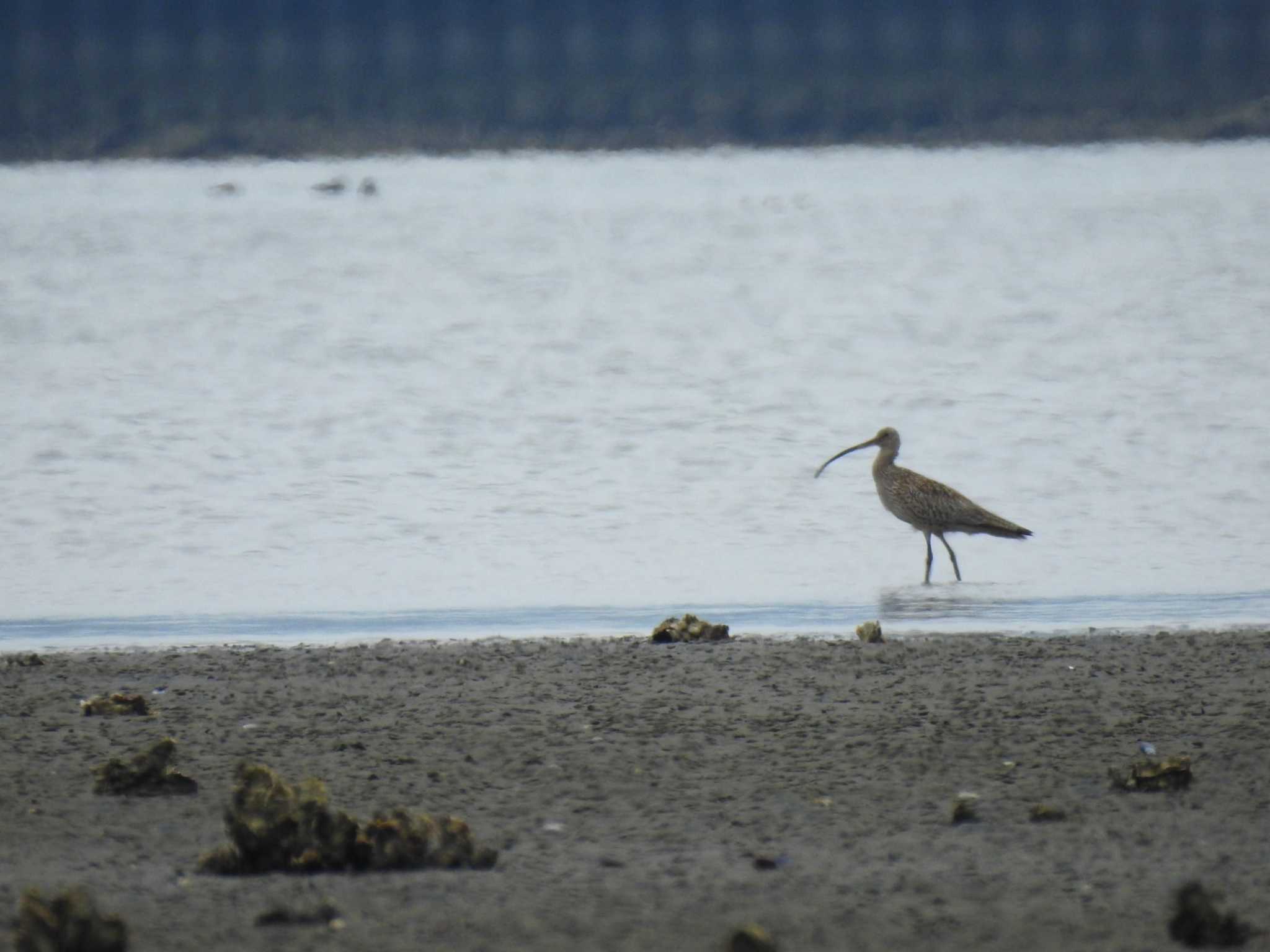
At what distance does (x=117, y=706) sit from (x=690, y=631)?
2250 millimetres

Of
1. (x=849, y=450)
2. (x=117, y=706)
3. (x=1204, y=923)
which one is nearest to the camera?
(x=1204, y=923)

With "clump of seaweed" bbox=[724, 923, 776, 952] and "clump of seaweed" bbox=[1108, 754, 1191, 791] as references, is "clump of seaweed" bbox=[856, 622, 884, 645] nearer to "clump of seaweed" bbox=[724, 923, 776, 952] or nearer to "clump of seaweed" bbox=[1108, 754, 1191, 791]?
"clump of seaweed" bbox=[1108, 754, 1191, 791]

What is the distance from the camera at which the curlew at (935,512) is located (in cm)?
1080

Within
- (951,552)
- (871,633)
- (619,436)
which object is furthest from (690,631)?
(619,436)

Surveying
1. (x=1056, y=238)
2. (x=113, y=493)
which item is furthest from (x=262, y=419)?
A: (x=1056, y=238)

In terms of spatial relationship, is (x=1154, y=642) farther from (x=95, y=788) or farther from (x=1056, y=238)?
(x=1056, y=238)

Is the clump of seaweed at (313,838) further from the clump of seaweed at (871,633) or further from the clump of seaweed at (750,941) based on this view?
the clump of seaweed at (871,633)

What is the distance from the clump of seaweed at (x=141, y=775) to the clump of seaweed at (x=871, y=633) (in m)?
3.04

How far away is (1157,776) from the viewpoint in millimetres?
6160

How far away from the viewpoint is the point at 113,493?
44.3 ft

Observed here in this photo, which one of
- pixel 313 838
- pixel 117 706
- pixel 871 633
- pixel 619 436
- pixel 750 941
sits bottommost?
pixel 750 941

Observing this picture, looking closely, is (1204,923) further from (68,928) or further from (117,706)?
(117,706)

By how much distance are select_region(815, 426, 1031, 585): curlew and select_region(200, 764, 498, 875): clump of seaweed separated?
5.32 metres

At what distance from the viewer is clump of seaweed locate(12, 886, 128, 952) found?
451 centimetres
